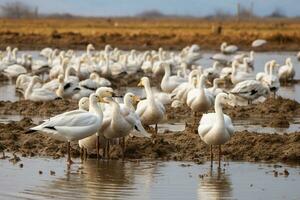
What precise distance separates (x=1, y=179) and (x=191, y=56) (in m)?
29.8

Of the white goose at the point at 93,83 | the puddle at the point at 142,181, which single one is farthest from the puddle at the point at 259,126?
the white goose at the point at 93,83

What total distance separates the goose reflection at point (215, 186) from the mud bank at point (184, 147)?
126 centimetres

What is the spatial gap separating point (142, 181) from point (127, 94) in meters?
Answer: 3.07

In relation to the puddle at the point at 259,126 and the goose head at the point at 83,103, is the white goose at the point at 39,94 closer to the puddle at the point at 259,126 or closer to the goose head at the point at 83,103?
the puddle at the point at 259,126

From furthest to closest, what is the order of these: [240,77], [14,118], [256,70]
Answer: [256,70]
[240,77]
[14,118]

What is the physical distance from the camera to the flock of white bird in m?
13.2

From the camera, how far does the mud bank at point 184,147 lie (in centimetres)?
1398

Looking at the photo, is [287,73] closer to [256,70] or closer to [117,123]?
[256,70]

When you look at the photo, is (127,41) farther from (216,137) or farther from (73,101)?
(216,137)

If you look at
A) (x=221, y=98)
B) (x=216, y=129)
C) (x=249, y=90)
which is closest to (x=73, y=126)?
(x=216, y=129)

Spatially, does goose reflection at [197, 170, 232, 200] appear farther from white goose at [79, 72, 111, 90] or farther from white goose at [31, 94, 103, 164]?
white goose at [79, 72, 111, 90]

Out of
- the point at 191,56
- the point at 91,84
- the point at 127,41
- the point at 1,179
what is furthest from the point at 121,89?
the point at 127,41

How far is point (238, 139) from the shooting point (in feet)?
48.2

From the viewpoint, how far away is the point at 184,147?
14.5 metres
